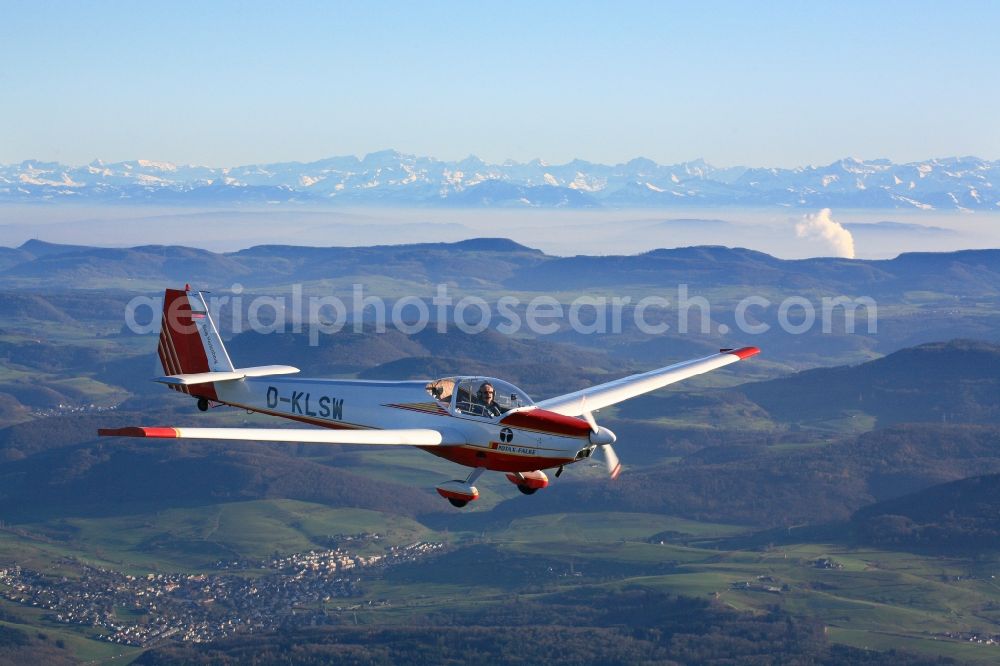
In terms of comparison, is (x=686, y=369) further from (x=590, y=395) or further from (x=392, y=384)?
(x=392, y=384)

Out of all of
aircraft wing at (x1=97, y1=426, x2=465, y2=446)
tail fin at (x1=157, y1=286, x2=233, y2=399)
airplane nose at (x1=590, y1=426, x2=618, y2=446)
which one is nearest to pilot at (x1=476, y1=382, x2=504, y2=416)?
aircraft wing at (x1=97, y1=426, x2=465, y2=446)

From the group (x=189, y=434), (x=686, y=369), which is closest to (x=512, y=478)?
(x=189, y=434)

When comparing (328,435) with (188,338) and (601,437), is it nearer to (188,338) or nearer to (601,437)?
(601,437)

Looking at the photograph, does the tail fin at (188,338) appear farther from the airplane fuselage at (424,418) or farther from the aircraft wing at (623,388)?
the aircraft wing at (623,388)

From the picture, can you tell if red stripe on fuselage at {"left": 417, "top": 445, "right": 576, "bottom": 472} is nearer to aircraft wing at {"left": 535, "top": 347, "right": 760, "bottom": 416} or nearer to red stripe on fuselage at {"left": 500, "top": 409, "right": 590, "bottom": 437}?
red stripe on fuselage at {"left": 500, "top": 409, "right": 590, "bottom": 437}

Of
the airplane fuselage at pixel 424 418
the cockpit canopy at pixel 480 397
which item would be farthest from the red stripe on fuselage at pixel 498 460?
the cockpit canopy at pixel 480 397
